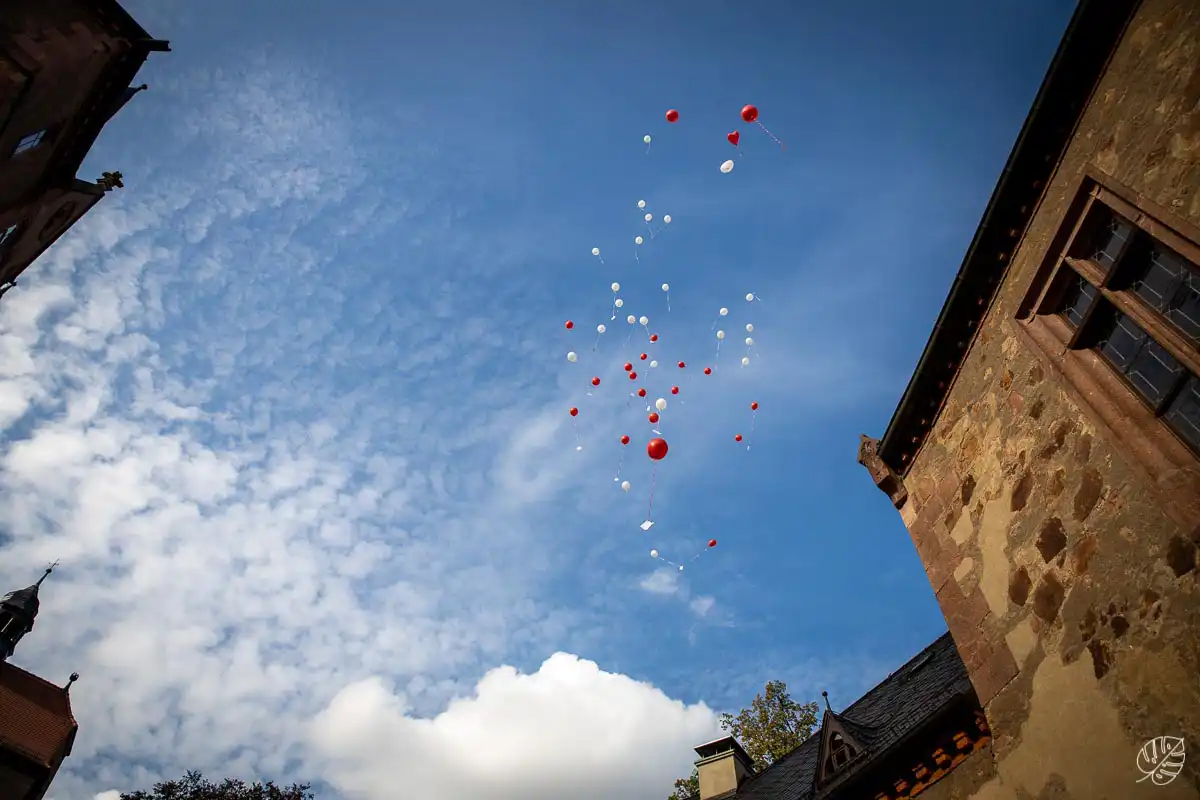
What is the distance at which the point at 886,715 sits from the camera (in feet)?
34.9

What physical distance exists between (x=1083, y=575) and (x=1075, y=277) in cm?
349

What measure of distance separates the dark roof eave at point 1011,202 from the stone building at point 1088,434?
0.02 meters

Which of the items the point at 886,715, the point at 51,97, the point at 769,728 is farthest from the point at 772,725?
the point at 51,97

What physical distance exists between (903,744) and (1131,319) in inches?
239

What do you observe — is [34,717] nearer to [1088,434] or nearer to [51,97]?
[51,97]

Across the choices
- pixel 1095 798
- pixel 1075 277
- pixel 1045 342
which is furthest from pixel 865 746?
pixel 1075 277

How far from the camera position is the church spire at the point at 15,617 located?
106ft

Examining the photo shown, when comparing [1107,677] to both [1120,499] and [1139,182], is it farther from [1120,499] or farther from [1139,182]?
[1139,182]

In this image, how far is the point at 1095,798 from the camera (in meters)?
5.10

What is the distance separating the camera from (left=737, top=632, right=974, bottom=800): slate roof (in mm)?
8648

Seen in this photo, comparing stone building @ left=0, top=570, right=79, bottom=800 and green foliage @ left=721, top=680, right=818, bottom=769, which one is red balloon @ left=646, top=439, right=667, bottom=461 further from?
stone building @ left=0, top=570, right=79, bottom=800

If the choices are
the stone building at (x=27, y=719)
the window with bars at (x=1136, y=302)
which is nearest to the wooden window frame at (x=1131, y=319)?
the window with bars at (x=1136, y=302)

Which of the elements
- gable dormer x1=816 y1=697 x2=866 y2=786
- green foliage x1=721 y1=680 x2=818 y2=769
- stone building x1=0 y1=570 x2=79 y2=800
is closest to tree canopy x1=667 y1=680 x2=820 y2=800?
green foliage x1=721 y1=680 x2=818 y2=769

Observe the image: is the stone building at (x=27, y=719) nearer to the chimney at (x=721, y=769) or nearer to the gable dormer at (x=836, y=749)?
the chimney at (x=721, y=769)
